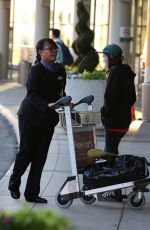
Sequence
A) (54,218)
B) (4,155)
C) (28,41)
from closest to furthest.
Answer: (54,218) → (4,155) → (28,41)

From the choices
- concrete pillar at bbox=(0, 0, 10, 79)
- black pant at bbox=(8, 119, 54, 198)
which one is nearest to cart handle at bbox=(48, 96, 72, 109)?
black pant at bbox=(8, 119, 54, 198)

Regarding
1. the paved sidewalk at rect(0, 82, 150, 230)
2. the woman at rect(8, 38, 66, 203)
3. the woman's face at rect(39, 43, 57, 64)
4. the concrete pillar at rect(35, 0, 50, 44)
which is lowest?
the paved sidewalk at rect(0, 82, 150, 230)

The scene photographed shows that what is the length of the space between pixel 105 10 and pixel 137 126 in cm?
2215

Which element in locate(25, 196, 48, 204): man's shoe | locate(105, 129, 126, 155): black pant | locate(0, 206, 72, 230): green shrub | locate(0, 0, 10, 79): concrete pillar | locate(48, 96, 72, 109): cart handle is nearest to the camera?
locate(0, 206, 72, 230): green shrub

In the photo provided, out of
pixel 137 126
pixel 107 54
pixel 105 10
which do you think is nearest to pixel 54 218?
pixel 107 54

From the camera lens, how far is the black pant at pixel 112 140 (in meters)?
7.57

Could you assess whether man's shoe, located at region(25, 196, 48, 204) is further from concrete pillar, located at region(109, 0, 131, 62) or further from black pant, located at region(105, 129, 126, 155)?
concrete pillar, located at region(109, 0, 131, 62)

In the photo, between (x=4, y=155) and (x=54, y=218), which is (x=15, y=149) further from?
(x=54, y=218)

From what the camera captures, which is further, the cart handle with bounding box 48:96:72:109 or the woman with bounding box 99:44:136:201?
the woman with bounding box 99:44:136:201

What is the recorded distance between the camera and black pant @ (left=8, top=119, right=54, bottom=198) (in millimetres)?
7082

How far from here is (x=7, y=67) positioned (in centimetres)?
3203

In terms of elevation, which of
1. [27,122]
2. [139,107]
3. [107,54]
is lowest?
[139,107]

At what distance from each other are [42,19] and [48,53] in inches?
875

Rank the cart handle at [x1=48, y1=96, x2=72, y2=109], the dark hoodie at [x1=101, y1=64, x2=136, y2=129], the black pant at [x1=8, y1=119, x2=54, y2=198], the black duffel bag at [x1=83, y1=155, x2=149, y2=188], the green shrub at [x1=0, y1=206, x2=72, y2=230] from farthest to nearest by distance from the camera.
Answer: the dark hoodie at [x1=101, y1=64, x2=136, y2=129] < the black pant at [x1=8, y1=119, x2=54, y2=198] < the black duffel bag at [x1=83, y1=155, x2=149, y2=188] < the cart handle at [x1=48, y1=96, x2=72, y2=109] < the green shrub at [x1=0, y1=206, x2=72, y2=230]
